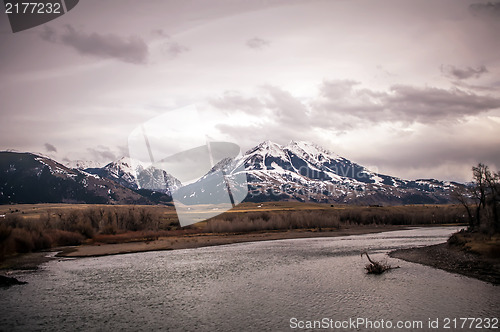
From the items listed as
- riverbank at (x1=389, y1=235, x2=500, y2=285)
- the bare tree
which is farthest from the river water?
the bare tree

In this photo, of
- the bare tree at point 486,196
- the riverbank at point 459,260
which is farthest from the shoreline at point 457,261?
the bare tree at point 486,196

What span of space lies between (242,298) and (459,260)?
107 ft

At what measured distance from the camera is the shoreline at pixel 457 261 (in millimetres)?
38256

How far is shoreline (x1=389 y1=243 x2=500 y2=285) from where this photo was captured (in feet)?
126

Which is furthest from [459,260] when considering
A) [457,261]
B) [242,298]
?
[242,298]

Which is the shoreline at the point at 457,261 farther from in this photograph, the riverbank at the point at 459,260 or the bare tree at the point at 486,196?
the bare tree at the point at 486,196

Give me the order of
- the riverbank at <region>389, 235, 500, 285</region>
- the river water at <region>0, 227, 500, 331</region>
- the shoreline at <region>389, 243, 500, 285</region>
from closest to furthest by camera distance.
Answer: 1. the river water at <region>0, 227, 500, 331</region>
2. the shoreline at <region>389, 243, 500, 285</region>
3. the riverbank at <region>389, 235, 500, 285</region>

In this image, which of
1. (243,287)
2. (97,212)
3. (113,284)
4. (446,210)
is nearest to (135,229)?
(97,212)

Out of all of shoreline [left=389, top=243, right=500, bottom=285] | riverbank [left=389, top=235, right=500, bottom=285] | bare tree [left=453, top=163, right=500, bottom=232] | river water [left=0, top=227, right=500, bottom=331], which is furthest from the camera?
bare tree [left=453, top=163, right=500, bottom=232]

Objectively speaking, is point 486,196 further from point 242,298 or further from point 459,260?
point 242,298

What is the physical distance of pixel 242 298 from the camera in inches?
1270

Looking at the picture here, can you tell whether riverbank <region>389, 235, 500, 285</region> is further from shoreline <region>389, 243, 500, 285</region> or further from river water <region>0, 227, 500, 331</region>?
river water <region>0, 227, 500, 331</region>

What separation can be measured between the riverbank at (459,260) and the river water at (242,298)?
229 cm

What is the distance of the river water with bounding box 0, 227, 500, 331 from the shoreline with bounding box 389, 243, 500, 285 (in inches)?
84.3
